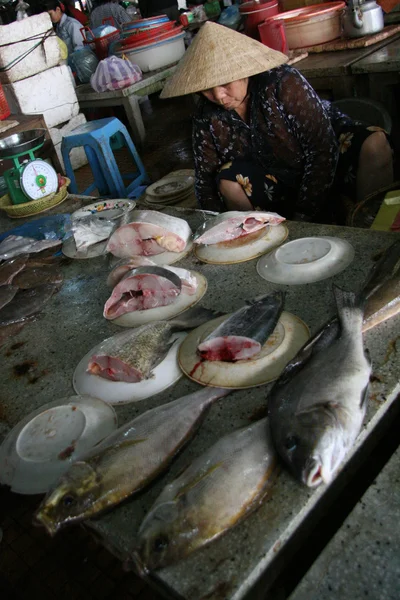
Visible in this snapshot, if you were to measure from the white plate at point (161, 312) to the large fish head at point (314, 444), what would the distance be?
108cm

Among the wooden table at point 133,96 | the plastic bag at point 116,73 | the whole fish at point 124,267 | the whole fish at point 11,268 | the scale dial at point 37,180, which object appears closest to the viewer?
the whole fish at point 124,267

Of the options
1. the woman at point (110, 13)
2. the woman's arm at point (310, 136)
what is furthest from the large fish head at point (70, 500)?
the woman at point (110, 13)

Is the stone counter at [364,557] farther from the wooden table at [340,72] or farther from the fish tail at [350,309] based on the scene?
the wooden table at [340,72]

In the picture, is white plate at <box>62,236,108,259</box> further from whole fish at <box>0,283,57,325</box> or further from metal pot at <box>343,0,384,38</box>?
metal pot at <box>343,0,384,38</box>

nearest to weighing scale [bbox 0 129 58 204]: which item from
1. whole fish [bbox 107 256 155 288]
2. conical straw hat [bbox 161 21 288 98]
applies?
conical straw hat [bbox 161 21 288 98]

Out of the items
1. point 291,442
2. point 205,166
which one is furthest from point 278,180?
point 291,442

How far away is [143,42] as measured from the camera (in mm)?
7562

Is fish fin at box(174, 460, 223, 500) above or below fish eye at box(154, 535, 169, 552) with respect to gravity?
above

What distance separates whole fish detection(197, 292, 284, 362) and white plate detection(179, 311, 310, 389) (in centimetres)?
3

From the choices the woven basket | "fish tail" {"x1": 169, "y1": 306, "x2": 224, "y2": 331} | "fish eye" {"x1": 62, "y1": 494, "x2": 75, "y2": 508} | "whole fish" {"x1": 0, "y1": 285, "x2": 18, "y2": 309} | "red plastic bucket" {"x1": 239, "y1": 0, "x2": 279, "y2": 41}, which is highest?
"red plastic bucket" {"x1": 239, "y1": 0, "x2": 279, "y2": 41}

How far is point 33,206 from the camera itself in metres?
4.15

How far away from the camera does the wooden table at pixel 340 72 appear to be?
185 inches

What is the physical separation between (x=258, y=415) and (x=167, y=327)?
677 mm

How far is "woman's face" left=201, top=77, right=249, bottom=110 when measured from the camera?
11.0 ft
